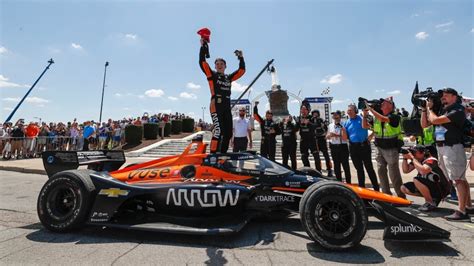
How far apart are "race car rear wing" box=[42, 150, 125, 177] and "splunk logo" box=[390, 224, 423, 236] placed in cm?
396

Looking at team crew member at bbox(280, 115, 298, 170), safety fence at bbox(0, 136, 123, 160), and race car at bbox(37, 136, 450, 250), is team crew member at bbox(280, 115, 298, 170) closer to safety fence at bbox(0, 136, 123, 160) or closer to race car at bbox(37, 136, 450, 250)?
race car at bbox(37, 136, 450, 250)

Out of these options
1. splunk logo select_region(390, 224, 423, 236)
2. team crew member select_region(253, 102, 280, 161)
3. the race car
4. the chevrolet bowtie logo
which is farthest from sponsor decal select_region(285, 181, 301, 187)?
team crew member select_region(253, 102, 280, 161)

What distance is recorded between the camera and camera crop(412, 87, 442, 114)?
14.6 ft

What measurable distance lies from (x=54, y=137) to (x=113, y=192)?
13228mm

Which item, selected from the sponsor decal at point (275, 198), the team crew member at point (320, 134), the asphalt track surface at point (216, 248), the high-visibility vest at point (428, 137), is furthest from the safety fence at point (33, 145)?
the high-visibility vest at point (428, 137)

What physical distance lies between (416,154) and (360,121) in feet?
3.65

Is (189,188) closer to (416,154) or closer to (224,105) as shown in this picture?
(224,105)

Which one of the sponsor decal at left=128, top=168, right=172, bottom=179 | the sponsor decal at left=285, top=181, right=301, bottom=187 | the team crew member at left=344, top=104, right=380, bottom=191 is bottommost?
the sponsor decal at left=285, top=181, right=301, bottom=187

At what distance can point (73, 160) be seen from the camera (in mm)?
4402

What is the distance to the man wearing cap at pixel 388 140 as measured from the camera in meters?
5.13

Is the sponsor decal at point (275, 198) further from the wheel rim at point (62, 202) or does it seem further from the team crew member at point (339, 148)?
the team crew member at point (339, 148)

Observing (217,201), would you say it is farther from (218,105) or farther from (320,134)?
(320,134)

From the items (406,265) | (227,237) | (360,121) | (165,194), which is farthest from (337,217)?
(360,121)

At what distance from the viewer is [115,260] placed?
282 centimetres
